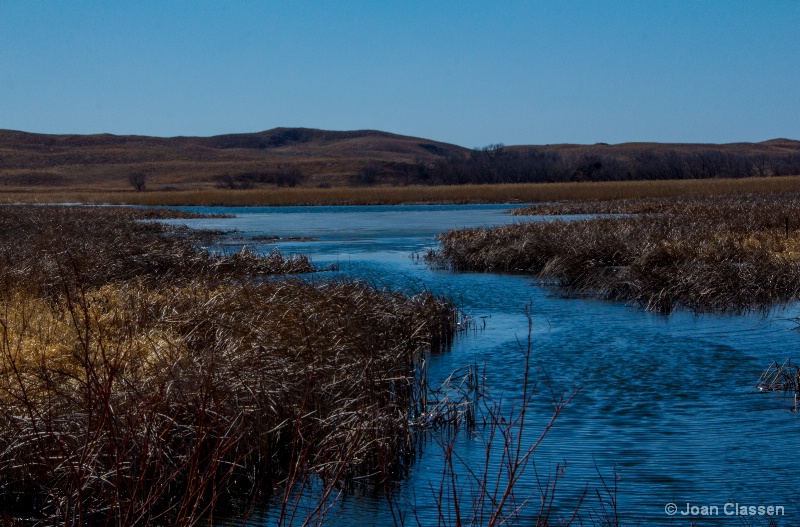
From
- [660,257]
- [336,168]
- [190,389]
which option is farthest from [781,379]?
[336,168]

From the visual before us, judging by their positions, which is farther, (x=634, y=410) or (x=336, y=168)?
(x=336, y=168)

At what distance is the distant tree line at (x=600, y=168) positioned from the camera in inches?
3103

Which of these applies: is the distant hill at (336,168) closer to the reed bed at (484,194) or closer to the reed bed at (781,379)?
the reed bed at (484,194)

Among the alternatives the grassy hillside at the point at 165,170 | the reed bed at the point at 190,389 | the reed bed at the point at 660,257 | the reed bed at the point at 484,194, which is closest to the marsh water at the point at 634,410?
the reed bed at the point at 190,389

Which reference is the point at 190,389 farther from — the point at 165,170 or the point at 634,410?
the point at 165,170

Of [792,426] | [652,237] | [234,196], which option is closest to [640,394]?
[792,426]

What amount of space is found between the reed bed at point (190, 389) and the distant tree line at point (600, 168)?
234ft

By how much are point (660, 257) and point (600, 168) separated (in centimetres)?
6924

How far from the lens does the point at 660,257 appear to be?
15.8m

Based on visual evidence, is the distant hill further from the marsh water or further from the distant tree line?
the marsh water

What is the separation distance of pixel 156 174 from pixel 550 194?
79.4m

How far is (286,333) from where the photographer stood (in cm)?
879

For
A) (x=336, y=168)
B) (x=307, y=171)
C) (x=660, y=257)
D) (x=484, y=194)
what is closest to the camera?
(x=660, y=257)

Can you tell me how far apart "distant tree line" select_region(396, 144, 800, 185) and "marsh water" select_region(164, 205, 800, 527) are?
67011 mm
